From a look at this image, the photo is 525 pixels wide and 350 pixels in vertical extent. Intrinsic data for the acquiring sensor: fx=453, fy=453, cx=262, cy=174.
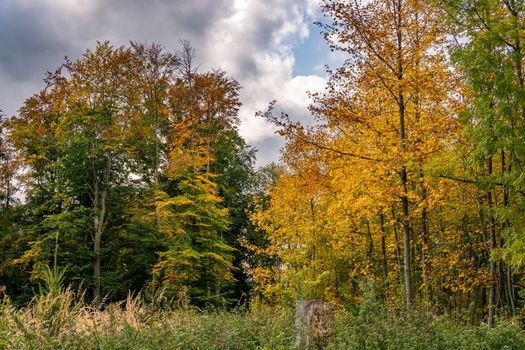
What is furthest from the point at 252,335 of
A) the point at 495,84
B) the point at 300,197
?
the point at 300,197

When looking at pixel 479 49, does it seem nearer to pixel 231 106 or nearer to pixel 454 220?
pixel 454 220

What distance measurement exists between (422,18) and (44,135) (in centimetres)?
1675

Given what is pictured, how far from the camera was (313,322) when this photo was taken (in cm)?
599

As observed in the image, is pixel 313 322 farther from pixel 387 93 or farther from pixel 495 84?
pixel 387 93

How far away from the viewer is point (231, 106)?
19.5 meters

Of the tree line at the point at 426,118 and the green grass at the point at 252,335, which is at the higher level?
the tree line at the point at 426,118

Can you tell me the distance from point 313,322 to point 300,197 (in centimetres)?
911

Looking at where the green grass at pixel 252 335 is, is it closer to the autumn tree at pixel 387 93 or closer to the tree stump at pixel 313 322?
the tree stump at pixel 313 322

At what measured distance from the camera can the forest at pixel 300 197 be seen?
6.61 meters

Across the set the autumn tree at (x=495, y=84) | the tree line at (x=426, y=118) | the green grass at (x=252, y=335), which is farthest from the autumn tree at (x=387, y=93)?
the green grass at (x=252, y=335)

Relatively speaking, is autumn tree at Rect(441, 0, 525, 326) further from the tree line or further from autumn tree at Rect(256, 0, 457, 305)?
autumn tree at Rect(256, 0, 457, 305)

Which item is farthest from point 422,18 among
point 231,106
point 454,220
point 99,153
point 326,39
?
point 99,153

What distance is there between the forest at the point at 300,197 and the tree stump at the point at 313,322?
0.27 meters

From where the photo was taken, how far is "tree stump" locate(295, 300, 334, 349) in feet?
18.7
